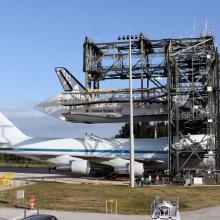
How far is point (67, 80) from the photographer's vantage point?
257ft

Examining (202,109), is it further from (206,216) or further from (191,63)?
(206,216)

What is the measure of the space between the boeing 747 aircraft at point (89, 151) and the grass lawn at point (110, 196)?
1044cm

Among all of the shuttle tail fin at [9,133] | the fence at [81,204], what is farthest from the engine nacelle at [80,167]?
the fence at [81,204]

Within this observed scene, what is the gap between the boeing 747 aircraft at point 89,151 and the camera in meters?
62.1

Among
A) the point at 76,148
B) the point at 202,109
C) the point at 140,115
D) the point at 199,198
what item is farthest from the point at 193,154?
the point at 199,198

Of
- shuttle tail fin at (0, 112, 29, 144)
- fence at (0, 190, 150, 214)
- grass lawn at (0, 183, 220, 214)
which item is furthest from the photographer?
shuttle tail fin at (0, 112, 29, 144)

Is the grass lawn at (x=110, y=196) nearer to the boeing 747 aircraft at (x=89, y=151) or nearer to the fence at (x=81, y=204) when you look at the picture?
the fence at (x=81, y=204)

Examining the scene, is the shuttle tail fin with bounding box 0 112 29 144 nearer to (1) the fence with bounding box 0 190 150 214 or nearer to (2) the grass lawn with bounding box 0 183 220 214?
(2) the grass lawn with bounding box 0 183 220 214

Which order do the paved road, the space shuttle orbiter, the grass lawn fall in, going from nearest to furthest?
the paved road < the grass lawn < the space shuttle orbiter

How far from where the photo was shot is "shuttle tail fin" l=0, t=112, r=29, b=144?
71537mm

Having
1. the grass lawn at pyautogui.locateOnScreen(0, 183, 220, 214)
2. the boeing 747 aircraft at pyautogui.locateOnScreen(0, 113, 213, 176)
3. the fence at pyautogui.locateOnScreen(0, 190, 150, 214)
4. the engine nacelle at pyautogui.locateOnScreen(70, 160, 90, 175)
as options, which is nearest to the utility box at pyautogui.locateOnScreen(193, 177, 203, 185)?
the grass lawn at pyautogui.locateOnScreen(0, 183, 220, 214)

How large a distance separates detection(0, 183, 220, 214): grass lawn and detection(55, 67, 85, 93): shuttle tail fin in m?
26.4

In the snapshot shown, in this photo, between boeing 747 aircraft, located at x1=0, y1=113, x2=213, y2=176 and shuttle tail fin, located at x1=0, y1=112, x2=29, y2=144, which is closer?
boeing 747 aircraft, located at x1=0, y1=113, x2=213, y2=176

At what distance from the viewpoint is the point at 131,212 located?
3394 centimetres
